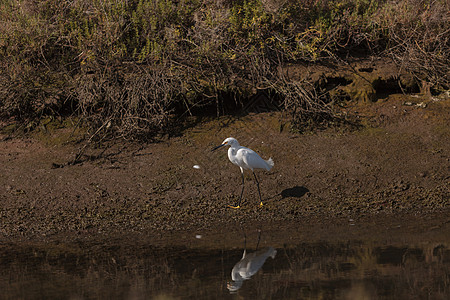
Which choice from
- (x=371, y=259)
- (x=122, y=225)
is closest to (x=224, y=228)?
(x=122, y=225)

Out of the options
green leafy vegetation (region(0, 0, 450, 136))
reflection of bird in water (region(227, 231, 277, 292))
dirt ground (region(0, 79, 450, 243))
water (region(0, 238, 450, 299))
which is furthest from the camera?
green leafy vegetation (region(0, 0, 450, 136))

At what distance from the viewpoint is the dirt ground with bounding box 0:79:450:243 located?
6.00 m

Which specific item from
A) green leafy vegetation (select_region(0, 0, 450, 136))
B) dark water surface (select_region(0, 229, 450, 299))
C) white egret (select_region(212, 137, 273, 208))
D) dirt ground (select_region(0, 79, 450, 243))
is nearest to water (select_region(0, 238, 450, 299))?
dark water surface (select_region(0, 229, 450, 299))

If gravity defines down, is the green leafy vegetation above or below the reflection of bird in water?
above

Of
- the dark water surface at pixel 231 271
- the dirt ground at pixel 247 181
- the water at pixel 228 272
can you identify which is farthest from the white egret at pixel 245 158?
the water at pixel 228 272

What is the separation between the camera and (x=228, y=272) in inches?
175

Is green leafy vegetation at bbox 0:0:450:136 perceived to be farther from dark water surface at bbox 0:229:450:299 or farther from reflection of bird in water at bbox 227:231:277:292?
reflection of bird in water at bbox 227:231:277:292

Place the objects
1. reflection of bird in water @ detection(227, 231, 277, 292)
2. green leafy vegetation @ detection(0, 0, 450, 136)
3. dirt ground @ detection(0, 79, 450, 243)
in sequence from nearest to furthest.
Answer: reflection of bird in water @ detection(227, 231, 277, 292) < dirt ground @ detection(0, 79, 450, 243) < green leafy vegetation @ detection(0, 0, 450, 136)

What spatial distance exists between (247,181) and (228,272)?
2.59m

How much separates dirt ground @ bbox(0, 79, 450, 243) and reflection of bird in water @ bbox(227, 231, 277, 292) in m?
0.68

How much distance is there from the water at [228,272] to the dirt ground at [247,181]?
1.77 ft

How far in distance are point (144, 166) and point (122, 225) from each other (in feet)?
4.18

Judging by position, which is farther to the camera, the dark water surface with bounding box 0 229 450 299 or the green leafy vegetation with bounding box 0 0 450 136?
the green leafy vegetation with bounding box 0 0 450 136

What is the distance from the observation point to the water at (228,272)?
13.1 feet
